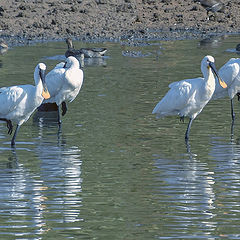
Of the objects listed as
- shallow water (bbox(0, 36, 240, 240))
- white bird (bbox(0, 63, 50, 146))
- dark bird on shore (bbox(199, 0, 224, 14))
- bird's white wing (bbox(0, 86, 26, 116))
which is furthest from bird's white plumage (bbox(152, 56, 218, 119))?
dark bird on shore (bbox(199, 0, 224, 14))

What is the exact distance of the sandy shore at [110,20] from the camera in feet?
99.3

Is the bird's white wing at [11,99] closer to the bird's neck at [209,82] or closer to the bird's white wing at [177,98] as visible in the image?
the bird's white wing at [177,98]

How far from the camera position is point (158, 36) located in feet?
98.8

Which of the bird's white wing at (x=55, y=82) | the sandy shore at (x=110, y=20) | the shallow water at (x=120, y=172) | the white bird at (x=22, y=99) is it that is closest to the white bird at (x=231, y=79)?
the shallow water at (x=120, y=172)

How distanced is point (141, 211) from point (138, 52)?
655 inches

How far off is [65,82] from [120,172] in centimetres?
501

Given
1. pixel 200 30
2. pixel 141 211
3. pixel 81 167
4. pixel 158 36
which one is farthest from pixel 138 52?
pixel 141 211

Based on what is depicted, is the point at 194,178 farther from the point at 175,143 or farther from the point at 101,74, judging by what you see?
the point at 101,74

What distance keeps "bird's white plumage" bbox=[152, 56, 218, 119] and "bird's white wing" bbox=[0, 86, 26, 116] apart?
7.75ft

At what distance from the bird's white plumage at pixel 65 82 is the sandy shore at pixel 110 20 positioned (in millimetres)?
12662

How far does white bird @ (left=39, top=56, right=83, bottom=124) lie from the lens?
53.2 ft

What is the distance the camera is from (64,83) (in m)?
16.3

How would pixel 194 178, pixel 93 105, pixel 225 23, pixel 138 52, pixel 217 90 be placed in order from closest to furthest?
pixel 194 178, pixel 217 90, pixel 93 105, pixel 138 52, pixel 225 23

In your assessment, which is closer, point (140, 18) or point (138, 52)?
point (138, 52)
